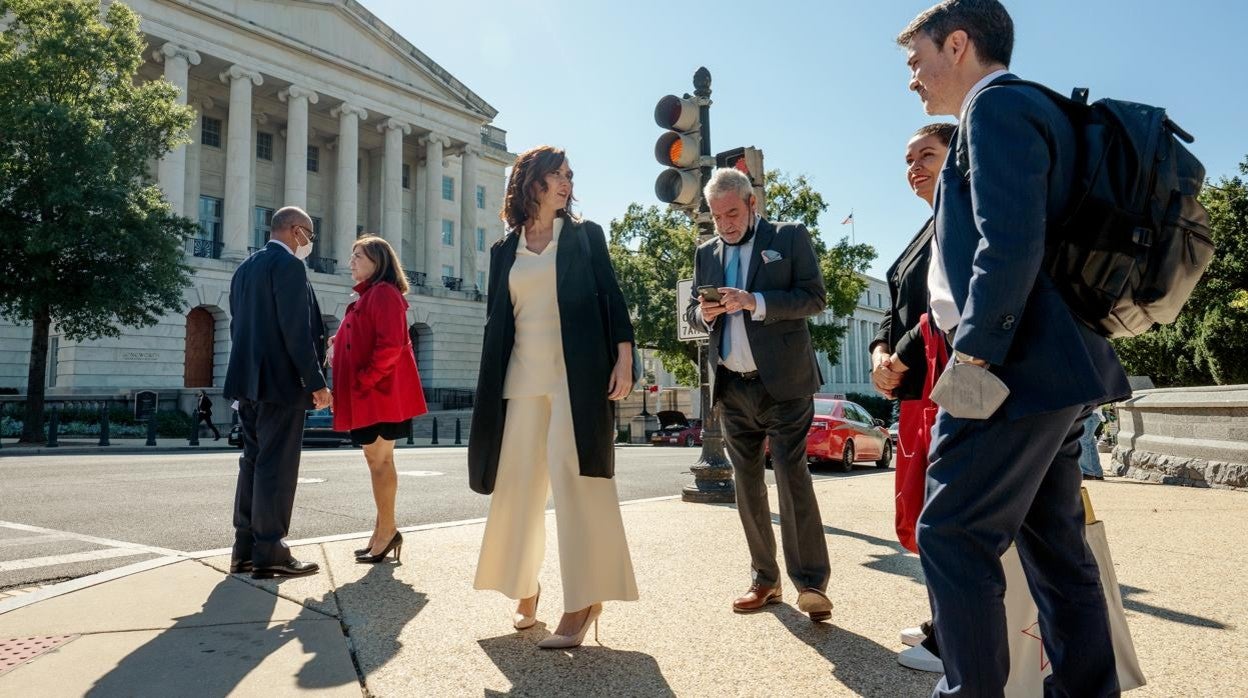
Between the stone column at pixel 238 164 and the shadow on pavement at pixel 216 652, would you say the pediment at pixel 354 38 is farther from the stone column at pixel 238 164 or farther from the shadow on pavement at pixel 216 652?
the shadow on pavement at pixel 216 652

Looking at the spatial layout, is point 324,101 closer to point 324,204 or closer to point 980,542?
point 324,204

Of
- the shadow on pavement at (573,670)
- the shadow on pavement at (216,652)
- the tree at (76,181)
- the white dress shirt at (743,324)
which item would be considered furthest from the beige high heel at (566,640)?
the tree at (76,181)

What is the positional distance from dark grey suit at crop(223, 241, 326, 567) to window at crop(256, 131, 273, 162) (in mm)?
40565

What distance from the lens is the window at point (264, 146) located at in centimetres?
4044

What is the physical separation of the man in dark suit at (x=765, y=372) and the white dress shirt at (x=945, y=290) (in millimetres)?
1333

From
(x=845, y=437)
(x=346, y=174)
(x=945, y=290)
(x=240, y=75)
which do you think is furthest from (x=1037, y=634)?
(x=346, y=174)

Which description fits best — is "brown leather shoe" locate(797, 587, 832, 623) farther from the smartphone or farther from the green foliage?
the green foliage

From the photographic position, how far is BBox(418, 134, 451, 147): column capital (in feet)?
146

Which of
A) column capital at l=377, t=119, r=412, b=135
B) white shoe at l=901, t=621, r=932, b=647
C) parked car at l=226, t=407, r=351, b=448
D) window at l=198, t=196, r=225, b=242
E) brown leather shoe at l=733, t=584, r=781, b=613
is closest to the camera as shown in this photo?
white shoe at l=901, t=621, r=932, b=647

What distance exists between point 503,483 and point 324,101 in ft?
138

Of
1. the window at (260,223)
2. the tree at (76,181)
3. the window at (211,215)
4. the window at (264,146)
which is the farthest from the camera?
the window at (264,146)

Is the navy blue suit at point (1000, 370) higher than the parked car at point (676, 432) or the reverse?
higher

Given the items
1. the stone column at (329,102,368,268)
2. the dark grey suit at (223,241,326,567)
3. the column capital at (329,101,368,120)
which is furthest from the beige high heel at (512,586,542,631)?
the column capital at (329,101,368,120)

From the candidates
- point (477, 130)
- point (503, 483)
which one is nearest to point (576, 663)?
point (503, 483)
